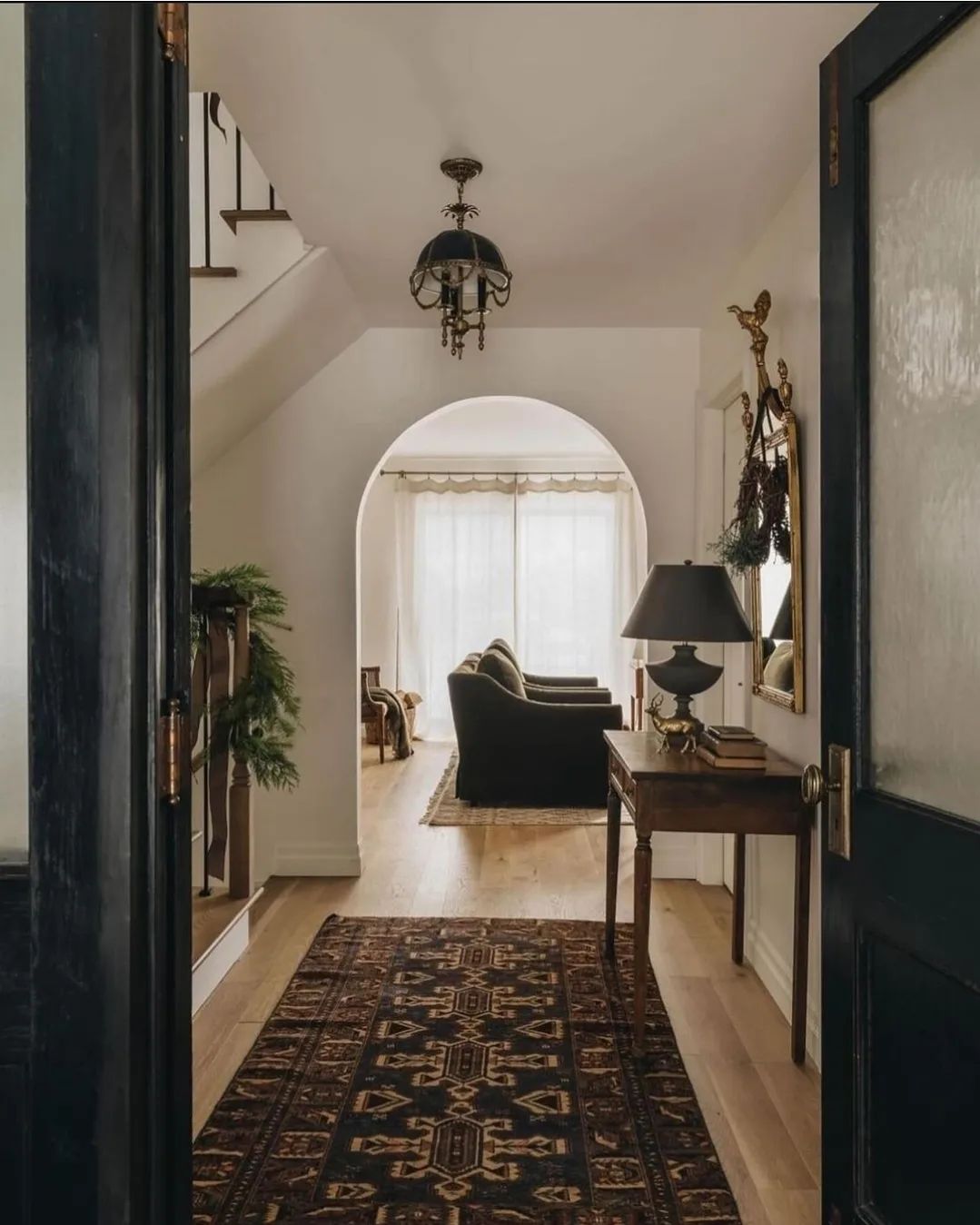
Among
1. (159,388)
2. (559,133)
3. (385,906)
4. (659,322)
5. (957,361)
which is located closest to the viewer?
(159,388)

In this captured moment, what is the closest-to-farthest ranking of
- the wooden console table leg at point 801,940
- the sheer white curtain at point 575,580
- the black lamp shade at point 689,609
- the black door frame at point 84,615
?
the black door frame at point 84,615 → the wooden console table leg at point 801,940 → the black lamp shade at point 689,609 → the sheer white curtain at point 575,580

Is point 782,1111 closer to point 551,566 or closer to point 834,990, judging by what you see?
point 834,990

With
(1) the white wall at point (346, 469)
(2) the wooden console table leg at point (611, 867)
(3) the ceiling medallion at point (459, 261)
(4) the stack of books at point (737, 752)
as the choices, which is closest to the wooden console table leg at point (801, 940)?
(4) the stack of books at point (737, 752)

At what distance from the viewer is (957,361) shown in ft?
4.04

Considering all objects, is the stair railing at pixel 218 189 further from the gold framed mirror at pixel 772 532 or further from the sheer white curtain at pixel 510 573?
the sheer white curtain at pixel 510 573

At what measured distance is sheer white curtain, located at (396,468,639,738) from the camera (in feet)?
29.0

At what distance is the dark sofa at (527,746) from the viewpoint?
19.0 ft

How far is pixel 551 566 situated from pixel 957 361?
7.64m

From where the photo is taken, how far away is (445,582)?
8.91m

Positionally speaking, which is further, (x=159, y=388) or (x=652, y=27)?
(x=652, y=27)

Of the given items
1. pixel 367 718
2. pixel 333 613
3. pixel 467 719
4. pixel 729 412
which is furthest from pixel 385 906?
pixel 367 718

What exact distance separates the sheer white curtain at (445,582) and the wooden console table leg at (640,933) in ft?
20.1

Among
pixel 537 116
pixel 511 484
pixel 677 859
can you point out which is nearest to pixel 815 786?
pixel 537 116

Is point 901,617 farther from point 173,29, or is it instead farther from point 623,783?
point 623,783
